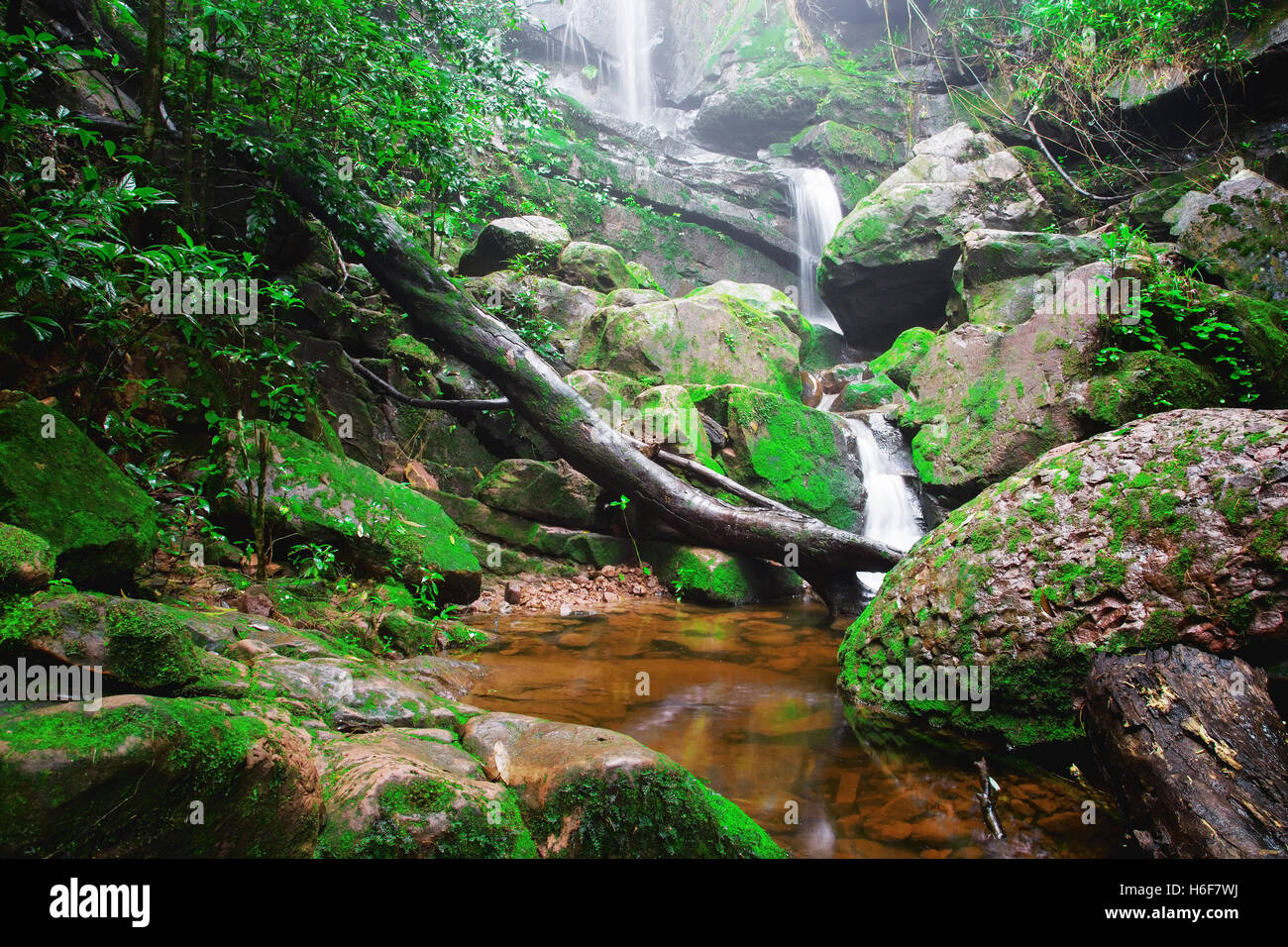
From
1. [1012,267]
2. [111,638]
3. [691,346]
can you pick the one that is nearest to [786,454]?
[691,346]

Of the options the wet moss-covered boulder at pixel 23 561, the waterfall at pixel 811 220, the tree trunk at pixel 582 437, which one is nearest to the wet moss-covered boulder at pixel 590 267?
the tree trunk at pixel 582 437

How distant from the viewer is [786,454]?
25.7 feet

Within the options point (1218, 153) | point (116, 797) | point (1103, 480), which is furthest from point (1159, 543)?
point (1218, 153)

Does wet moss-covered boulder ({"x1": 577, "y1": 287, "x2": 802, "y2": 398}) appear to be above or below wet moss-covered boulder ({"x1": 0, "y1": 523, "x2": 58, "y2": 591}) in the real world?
above

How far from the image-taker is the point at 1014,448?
A: 7.57 m

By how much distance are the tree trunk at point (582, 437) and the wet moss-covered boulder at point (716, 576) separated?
174 mm

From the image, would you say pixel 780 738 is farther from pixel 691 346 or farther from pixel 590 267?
pixel 590 267

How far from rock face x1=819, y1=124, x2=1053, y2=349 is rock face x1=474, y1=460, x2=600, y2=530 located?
9287 mm

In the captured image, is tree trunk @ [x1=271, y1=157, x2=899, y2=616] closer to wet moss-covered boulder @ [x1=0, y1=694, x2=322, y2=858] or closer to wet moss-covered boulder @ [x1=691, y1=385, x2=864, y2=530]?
wet moss-covered boulder @ [x1=691, y1=385, x2=864, y2=530]

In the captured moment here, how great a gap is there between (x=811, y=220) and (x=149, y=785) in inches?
751

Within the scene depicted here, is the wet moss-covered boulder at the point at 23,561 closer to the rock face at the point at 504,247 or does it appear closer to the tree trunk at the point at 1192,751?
the tree trunk at the point at 1192,751

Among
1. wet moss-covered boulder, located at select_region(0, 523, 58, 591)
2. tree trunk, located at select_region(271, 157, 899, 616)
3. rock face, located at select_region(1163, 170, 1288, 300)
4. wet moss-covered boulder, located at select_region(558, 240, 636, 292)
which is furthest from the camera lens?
wet moss-covered boulder, located at select_region(558, 240, 636, 292)

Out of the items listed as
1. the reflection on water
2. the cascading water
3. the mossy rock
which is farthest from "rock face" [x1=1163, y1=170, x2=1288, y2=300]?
the reflection on water

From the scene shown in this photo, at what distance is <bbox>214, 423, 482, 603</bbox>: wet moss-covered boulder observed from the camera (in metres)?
4.22
